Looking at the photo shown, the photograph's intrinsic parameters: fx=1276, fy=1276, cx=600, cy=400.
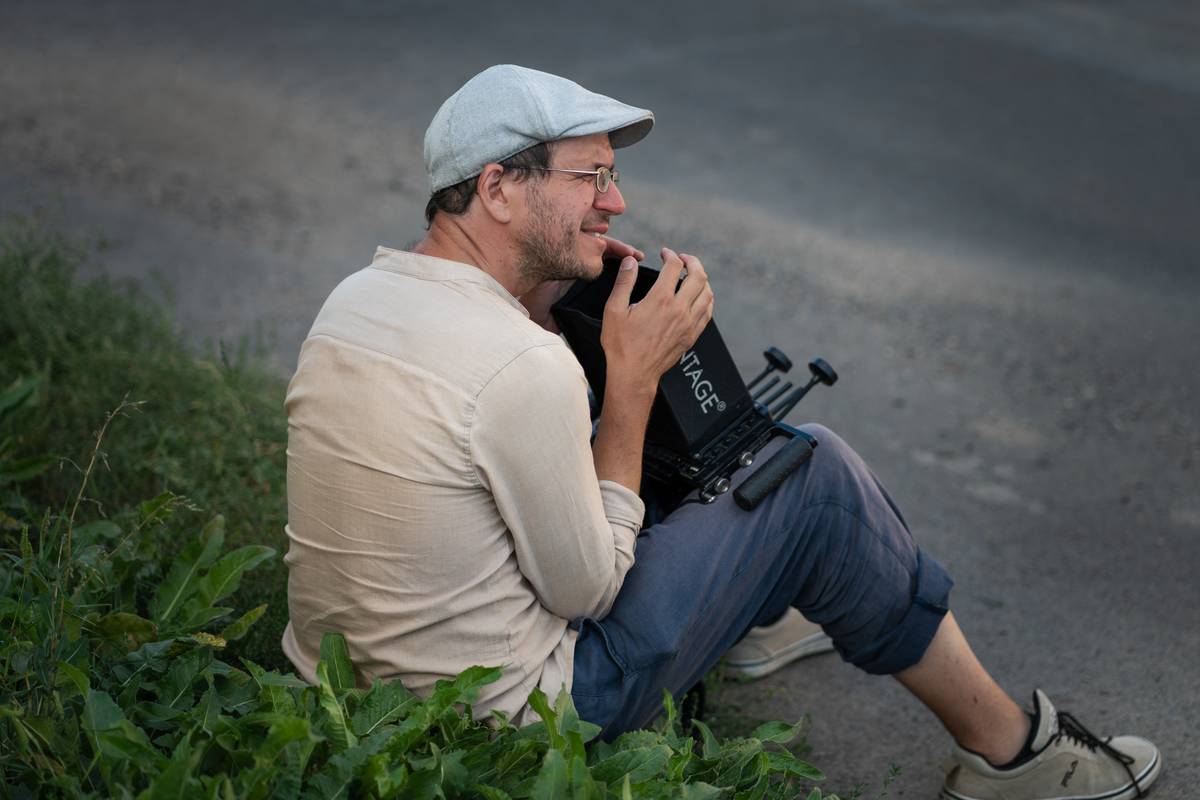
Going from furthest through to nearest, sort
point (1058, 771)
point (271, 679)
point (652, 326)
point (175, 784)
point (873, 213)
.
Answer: point (873, 213) → point (1058, 771) → point (652, 326) → point (271, 679) → point (175, 784)

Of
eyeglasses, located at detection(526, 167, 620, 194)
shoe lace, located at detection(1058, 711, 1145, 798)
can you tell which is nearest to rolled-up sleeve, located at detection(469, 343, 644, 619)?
eyeglasses, located at detection(526, 167, 620, 194)

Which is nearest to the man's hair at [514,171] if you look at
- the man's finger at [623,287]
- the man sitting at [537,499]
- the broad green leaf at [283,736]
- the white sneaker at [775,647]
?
the man sitting at [537,499]

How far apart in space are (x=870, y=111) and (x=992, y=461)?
305 cm

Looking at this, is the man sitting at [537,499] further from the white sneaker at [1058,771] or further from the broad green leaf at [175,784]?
the broad green leaf at [175,784]

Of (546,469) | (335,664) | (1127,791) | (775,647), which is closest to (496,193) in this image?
(546,469)

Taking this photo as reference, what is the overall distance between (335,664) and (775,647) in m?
1.44

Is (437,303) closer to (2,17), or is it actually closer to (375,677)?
(375,677)

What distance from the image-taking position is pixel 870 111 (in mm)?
6672

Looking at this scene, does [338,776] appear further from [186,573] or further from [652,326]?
[652,326]

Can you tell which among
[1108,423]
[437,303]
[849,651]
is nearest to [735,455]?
[849,651]

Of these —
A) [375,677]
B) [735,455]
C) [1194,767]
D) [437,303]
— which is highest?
[437,303]

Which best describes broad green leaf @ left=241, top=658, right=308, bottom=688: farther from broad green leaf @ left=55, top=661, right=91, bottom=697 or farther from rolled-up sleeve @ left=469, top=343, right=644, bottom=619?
rolled-up sleeve @ left=469, top=343, right=644, bottom=619

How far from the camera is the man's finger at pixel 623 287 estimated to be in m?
2.35

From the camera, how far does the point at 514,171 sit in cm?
227
